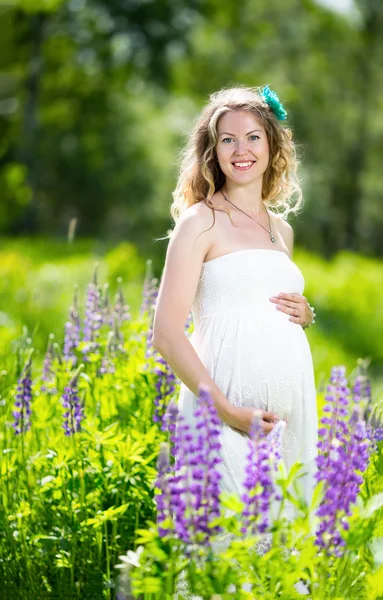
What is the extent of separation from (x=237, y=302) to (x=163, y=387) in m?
0.62

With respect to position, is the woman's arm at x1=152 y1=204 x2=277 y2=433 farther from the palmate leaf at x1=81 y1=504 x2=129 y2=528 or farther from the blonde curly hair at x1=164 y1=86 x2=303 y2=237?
the palmate leaf at x1=81 y1=504 x2=129 y2=528

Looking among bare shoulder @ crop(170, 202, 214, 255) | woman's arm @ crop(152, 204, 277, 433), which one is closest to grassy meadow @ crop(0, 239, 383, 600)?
woman's arm @ crop(152, 204, 277, 433)

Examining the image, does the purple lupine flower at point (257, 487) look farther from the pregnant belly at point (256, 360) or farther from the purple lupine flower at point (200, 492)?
the pregnant belly at point (256, 360)

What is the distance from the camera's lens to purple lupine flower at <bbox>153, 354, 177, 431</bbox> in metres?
2.94

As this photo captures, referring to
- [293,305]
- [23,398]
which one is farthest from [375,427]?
[23,398]

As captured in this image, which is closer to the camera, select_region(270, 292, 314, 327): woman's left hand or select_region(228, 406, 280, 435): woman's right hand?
select_region(228, 406, 280, 435): woman's right hand

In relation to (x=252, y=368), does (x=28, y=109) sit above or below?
above

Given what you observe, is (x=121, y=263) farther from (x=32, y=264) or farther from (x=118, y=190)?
(x=118, y=190)

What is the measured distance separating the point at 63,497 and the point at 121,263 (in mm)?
7239

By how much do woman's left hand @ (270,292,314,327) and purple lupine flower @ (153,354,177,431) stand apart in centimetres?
56

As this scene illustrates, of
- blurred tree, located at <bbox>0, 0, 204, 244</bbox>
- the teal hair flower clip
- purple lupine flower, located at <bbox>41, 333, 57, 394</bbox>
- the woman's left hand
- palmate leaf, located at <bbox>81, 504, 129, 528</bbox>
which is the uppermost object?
blurred tree, located at <bbox>0, 0, 204, 244</bbox>

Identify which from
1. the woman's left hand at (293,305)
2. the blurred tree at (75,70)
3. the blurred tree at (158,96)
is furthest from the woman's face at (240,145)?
the blurred tree at (75,70)

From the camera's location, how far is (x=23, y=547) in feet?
8.27

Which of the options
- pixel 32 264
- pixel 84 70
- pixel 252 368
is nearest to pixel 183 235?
pixel 252 368
